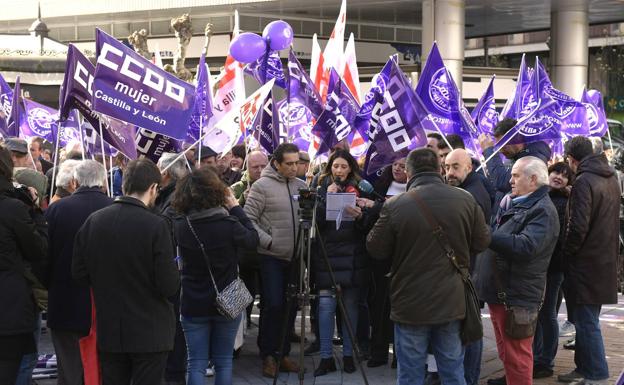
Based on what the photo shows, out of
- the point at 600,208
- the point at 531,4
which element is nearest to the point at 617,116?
the point at 531,4

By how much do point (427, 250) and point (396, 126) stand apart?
2.94m

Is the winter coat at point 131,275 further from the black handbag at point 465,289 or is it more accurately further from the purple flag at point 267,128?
the purple flag at point 267,128

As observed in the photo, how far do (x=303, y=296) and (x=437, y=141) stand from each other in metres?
2.86

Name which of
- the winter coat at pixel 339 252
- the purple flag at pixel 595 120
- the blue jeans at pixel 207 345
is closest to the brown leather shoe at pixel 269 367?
the winter coat at pixel 339 252

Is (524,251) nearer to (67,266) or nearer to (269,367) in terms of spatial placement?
(269,367)

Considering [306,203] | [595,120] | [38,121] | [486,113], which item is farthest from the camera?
[595,120]

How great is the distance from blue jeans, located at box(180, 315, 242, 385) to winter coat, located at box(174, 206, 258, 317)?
0.11 meters

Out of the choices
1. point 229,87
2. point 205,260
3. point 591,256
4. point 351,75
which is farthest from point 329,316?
point 351,75

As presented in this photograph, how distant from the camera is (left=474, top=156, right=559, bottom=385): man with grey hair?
22.2 feet

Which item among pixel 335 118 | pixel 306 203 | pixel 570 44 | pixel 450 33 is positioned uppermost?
pixel 450 33

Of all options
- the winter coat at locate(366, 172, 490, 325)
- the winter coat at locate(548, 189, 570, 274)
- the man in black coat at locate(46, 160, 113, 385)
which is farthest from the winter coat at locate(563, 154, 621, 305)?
the man in black coat at locate(46, 160, 113, 385)

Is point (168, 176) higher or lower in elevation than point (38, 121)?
lower

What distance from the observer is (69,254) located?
6.23 metres

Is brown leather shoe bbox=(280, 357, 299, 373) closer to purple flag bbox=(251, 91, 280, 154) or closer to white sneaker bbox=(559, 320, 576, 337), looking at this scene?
white sneaker bbox=(559, 320, 576, 337)
